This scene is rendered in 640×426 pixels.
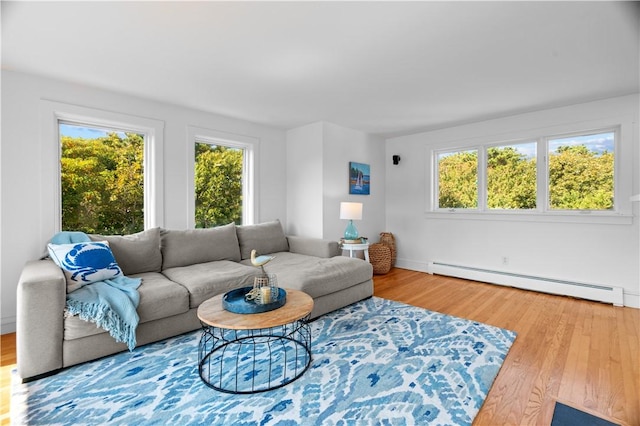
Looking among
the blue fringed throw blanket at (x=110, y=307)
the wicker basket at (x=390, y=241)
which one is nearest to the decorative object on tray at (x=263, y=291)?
the blue fringed throw blanket at (x=110, y=307)

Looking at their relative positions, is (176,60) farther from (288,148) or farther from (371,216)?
(371,216)

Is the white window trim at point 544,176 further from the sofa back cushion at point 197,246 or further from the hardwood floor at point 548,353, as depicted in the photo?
the sofa back cushion at point 197,246

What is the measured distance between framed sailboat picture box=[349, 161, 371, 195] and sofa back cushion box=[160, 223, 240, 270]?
2077 mm

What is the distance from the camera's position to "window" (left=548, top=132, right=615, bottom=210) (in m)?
3.61

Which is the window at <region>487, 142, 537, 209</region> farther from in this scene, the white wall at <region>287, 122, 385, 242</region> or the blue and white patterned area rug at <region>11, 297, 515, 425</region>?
the blue and white patterned area rug at <region>11, 297, 515, 425</region>

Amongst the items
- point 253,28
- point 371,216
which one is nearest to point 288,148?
point 371,216

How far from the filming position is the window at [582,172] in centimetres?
361

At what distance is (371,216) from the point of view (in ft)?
17.6

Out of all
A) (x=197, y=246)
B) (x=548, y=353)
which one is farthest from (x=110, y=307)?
(x=548, y=353)

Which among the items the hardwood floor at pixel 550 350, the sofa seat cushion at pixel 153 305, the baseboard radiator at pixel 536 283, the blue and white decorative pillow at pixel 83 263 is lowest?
the hardwood floor at pixel 550 350

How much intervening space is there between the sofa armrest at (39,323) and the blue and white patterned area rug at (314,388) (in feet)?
0.34

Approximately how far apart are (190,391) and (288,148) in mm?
3742

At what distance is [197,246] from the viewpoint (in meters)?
3.40

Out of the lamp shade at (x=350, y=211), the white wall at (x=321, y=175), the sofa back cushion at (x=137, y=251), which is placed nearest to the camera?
the sofa back cushion at (x=137, y=251)
